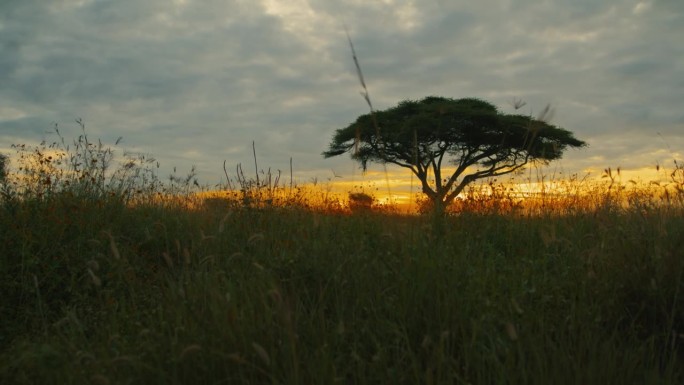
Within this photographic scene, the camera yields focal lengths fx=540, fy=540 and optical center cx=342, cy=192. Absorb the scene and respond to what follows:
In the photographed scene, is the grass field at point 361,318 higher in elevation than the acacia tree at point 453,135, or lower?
lower

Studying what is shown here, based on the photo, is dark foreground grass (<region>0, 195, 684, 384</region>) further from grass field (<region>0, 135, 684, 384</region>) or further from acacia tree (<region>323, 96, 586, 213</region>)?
acacia tree (<region>323, 96, 586, 213</region>)

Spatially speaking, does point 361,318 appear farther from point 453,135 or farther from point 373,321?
point 453,135

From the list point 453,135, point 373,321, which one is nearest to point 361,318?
point 373,321

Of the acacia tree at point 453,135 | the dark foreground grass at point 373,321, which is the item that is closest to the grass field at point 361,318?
the dark foreground grass at point 373,321

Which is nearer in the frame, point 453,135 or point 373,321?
point 373,321

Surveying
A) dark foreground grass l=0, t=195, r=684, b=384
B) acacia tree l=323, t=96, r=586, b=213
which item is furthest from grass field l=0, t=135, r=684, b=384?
acacia tree l=323, t=96, r=586, b=213

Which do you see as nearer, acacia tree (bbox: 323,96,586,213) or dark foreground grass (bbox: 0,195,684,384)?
dark foreground grass (bbox: 0,195,684,384)

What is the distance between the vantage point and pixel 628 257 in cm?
324

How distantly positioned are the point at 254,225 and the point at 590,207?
4514mm

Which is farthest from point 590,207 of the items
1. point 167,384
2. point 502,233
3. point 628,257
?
point 167,384

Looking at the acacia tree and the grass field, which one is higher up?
the acacia tree

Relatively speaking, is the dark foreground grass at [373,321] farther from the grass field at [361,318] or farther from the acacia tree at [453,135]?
the acacia tree at [453,135]

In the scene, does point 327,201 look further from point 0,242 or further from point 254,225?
point 0,242

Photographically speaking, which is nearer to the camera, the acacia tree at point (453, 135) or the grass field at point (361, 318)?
the grass field at point (361, 318)
